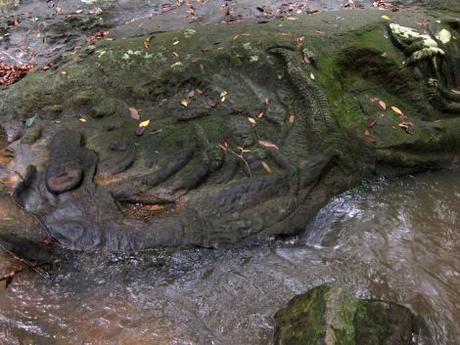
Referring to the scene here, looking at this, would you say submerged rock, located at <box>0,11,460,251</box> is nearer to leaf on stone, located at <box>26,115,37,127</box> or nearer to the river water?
leaf on stone, located at <box>26,115,37,127</box>

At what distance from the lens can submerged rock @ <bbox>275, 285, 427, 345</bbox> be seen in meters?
2.96

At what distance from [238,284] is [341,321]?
3.72ft

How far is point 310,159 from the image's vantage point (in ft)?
15.5

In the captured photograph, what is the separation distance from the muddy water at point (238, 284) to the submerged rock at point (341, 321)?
240mm

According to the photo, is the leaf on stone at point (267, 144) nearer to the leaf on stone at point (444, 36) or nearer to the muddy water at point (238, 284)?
the muddy water at point (238, 284)

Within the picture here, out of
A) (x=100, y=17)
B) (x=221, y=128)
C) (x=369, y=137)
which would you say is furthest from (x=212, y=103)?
(x=100, y=17)

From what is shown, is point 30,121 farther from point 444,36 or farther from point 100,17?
point 444,36

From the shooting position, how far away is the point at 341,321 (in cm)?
300

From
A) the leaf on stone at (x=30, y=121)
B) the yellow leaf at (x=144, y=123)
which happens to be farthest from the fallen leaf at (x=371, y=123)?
the leaf on stone at (x=30, y=121)

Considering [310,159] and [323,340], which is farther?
[310,159]

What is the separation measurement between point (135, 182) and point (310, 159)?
5.93ft

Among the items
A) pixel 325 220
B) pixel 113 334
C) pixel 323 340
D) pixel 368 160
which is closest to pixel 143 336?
pixel 113 334

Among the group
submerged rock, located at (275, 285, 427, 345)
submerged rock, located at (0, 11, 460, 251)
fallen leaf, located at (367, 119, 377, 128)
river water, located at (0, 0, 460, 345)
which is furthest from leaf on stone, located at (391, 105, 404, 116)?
submerged rock, located at (275, 285, 427, 345)

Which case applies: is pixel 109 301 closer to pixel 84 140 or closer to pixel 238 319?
pixel 238 319
